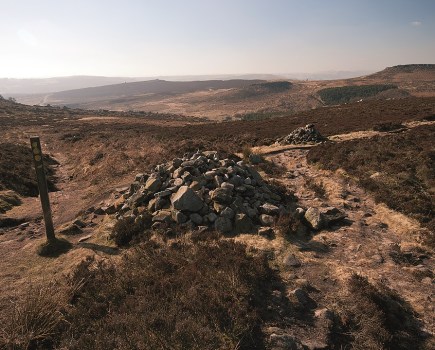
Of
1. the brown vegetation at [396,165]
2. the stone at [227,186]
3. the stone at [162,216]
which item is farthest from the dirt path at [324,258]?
the stone at [227,186]

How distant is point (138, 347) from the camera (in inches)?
216

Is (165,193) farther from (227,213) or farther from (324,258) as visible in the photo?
(324,258)

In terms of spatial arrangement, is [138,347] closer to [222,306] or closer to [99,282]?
[222,306]

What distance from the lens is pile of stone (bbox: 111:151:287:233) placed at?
35.7ft

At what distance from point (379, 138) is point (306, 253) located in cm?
1501

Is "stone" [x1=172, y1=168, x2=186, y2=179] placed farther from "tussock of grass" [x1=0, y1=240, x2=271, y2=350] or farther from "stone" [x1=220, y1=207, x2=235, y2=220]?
"tussock of grass" [x1=0, y1=240, x2=271, y2=350]

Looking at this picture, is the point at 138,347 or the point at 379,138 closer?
the point at 138,347

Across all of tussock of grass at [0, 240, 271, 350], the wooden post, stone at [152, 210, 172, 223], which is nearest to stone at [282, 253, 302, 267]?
tussock of grass at [0, 240, 271, 350]

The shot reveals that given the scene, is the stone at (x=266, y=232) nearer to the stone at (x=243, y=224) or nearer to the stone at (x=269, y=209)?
the stone at (x=243, y=224)

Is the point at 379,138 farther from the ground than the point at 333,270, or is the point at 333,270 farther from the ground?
the point at 379,138

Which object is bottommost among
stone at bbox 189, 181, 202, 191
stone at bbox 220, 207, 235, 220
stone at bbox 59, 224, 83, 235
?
stone at bbox 59, 224, 83, 235

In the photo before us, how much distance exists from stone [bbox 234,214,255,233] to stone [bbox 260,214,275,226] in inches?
16.3

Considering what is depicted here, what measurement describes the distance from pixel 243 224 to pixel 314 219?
8.36ft

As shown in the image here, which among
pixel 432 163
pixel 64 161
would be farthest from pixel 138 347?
pixel 64 161
